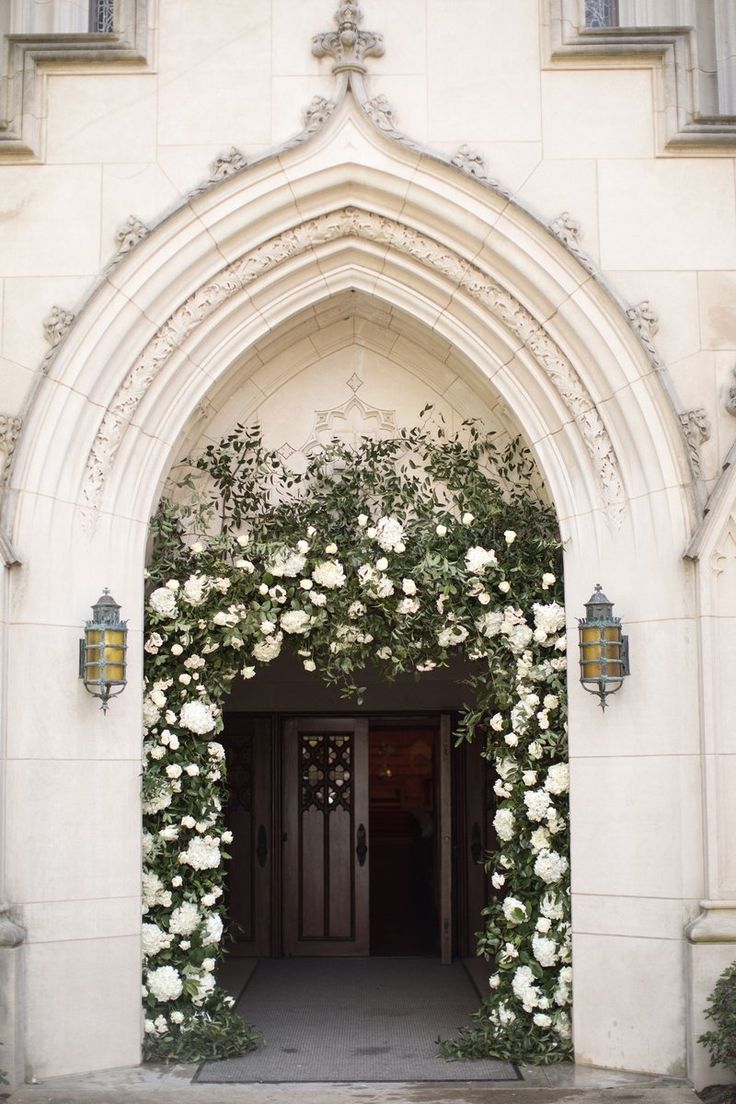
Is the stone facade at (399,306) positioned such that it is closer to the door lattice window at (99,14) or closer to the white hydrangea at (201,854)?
the white hydrangea at (201,854)

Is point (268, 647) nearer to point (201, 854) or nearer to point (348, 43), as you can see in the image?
point (201, 854)

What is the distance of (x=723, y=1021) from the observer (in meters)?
6.20

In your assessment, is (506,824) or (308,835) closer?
(506,824)

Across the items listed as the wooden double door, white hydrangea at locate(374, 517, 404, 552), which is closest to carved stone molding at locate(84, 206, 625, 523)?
white hydrangea at locate(374, 517, 404, 552)

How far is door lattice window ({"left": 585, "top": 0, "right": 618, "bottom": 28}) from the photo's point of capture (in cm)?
766

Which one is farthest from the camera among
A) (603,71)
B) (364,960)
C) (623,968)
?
(364,960)

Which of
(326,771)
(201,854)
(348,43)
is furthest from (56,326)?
(326,771)

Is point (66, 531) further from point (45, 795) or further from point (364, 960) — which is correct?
point (364, 960)

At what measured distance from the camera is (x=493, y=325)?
24.2 feet

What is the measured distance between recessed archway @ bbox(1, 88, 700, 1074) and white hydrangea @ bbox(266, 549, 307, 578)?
2.48 feet

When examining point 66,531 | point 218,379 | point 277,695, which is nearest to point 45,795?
point 66,531

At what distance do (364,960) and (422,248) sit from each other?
6.25m

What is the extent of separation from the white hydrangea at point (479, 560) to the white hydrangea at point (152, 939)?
270 centimetres

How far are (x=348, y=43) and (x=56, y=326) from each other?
2.30 metres
